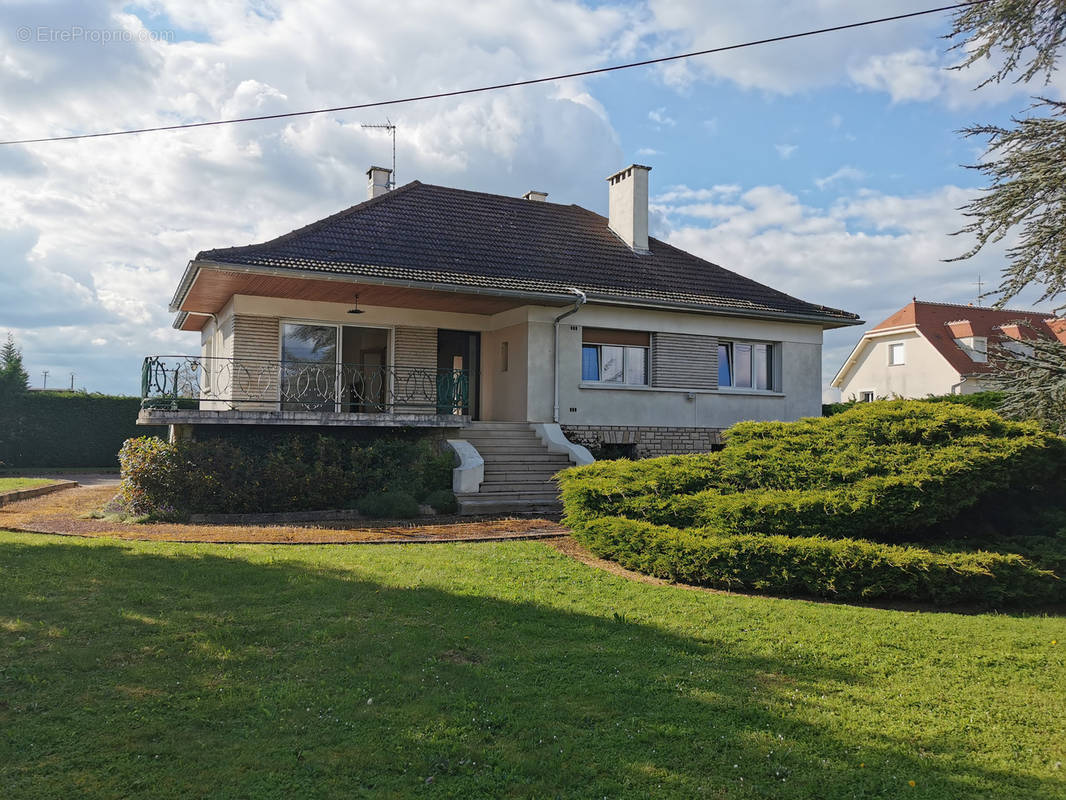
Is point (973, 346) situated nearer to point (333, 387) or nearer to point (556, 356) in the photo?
point (556, 356)

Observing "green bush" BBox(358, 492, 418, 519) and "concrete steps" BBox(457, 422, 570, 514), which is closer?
"green bush" BBox(358, 492, 418, 519)

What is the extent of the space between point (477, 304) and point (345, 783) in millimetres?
14290

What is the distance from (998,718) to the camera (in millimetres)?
4770

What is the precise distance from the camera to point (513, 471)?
50.1 feet

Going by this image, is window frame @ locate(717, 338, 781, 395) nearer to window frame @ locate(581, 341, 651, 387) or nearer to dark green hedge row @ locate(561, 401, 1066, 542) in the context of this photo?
window frame @ locate(581, 341, 651, 387)

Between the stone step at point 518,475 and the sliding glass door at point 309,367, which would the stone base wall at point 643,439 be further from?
the sliding glass door at point 309,367

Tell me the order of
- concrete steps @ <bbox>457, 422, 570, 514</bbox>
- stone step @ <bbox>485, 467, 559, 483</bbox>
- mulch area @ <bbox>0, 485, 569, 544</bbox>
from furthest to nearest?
stone step @ <bbox>485, 467, 559, 483</bbox> < concrete steps @ <bbox>457, 422, 570, 514</bbox> < mulch area @ <bbox>0, 485, 569, 544</bbox>

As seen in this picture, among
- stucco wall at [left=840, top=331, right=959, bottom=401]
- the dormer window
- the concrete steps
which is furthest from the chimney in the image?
the dormer window

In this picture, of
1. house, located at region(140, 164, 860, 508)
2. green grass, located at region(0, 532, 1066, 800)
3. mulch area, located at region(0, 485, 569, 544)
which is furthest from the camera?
house, located at region(140, 164, 860, 508)

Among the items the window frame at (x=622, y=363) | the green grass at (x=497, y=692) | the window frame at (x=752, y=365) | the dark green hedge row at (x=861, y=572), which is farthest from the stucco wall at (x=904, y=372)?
the green grass at (x=497, y=692)

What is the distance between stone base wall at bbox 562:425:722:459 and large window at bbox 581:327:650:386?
3.87ft

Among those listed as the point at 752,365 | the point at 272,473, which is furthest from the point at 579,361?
the point at 272,473

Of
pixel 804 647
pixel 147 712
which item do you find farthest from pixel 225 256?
pixel 804 647

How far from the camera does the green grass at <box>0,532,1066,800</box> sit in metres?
3.95
